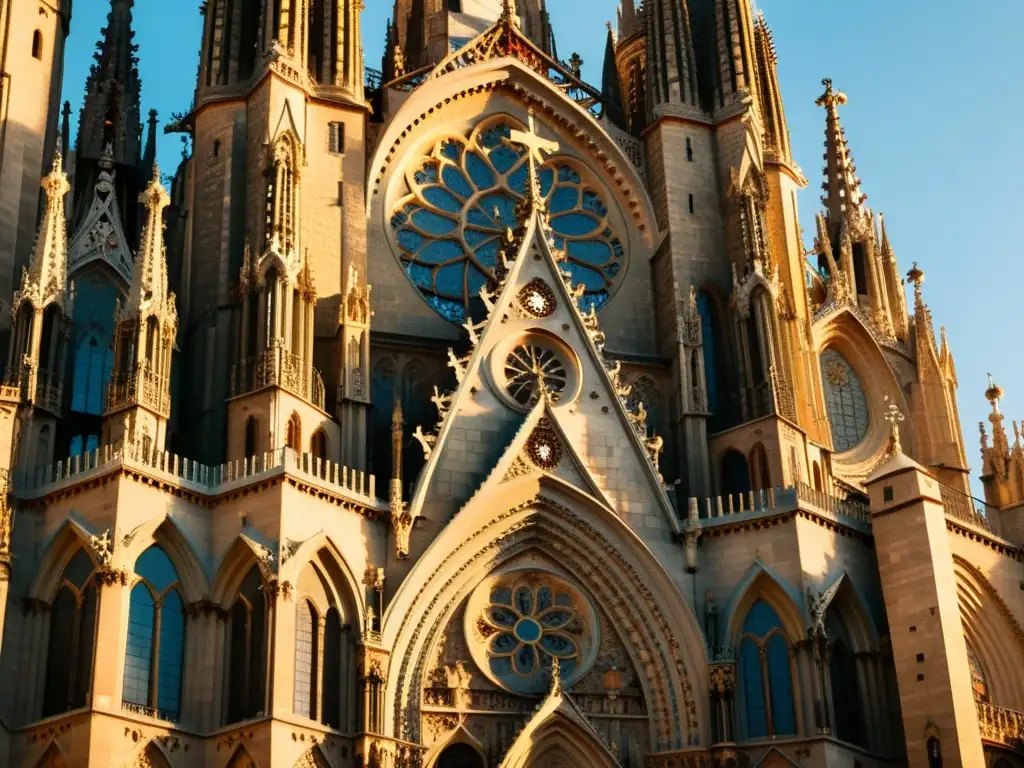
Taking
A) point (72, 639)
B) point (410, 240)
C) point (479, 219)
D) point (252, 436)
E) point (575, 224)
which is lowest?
point (72, 639)

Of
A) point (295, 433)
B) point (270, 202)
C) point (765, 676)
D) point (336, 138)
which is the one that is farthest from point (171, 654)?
point (336, 138)

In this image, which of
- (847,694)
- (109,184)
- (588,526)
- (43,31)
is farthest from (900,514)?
(43,31)

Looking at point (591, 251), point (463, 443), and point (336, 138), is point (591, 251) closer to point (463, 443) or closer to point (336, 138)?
point (336, 138)

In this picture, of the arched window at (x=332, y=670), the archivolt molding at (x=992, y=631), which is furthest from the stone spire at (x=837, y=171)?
the arched window at (x=332, y=670)

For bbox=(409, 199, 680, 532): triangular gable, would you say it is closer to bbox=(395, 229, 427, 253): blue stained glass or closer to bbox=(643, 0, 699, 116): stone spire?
bbox=(395, 229, 427, 253): blue stained glass

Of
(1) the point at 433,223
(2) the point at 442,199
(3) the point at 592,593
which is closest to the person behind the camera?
(3) the point at 592,593

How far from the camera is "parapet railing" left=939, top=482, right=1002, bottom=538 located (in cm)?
3784

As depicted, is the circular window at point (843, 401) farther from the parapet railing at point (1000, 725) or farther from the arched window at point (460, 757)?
the arched window at point (460, 757)

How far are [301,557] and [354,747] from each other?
3499 millimetres

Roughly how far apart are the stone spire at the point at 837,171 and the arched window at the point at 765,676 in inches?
694

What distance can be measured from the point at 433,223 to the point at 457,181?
141cm

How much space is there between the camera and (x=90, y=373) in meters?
34.9

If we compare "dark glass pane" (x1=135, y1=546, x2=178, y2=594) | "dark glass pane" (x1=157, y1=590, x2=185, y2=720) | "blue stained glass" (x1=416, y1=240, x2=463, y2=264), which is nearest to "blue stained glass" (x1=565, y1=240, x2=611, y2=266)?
"blue stained glass" (x1=416, y1=240, x2=463, y2=264)

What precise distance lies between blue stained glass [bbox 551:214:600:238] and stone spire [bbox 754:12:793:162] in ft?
15.9
